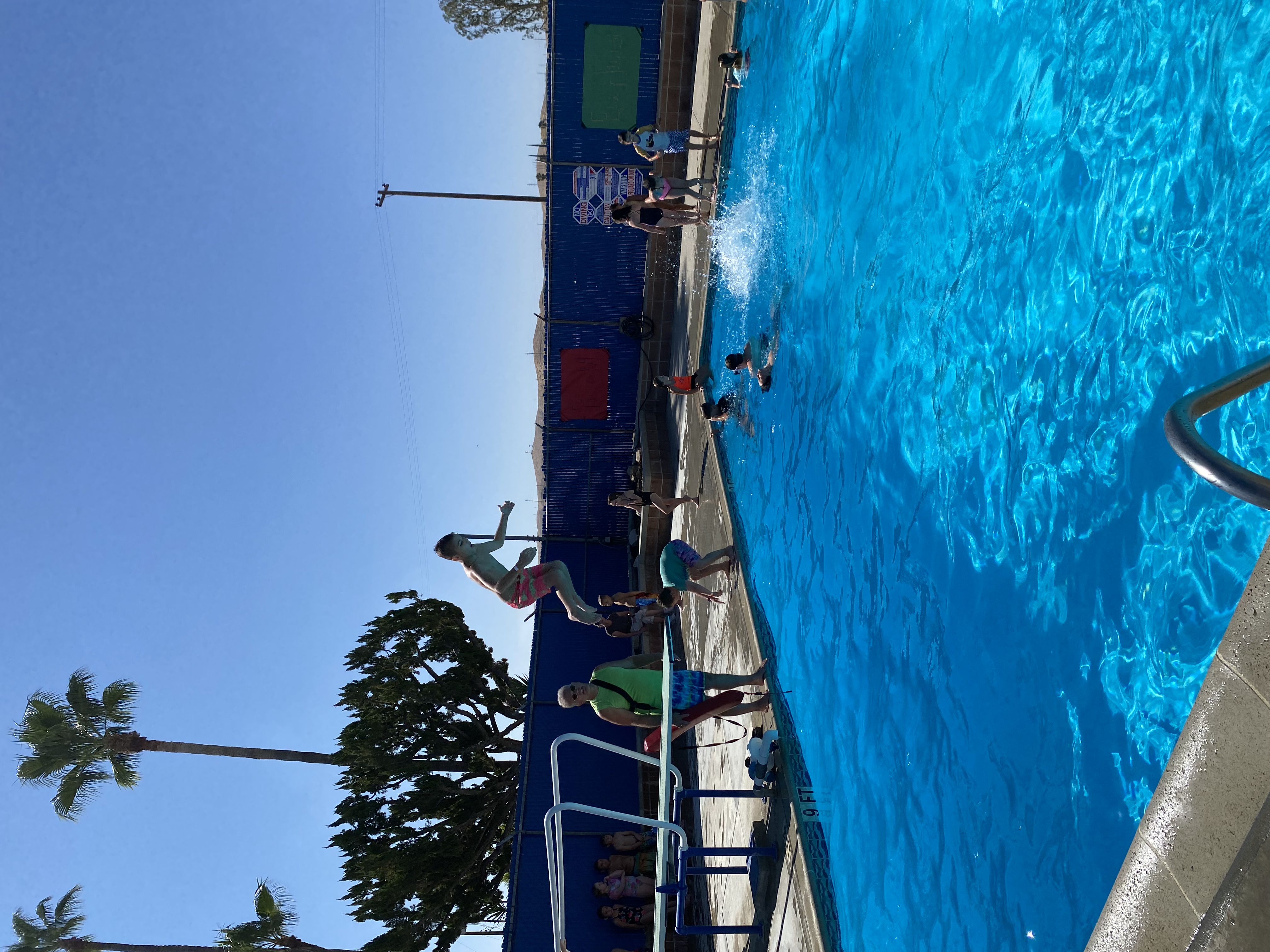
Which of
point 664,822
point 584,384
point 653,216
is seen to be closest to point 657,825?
point 664,822

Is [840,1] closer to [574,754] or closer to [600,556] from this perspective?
[574,754]

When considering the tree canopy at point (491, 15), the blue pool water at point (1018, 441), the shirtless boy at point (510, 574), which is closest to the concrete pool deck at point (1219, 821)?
the blue pool water at point (1018, 441)

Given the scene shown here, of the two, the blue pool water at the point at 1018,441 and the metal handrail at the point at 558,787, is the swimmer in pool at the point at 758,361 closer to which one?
the blue pool water at the point at 1018,441

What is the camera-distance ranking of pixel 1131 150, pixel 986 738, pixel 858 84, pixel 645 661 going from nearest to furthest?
1. pixel 1131 150
2. pixel 986 738
3. pixel 858 84
4. pixel 645 661

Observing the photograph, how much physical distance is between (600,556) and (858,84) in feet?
47.3

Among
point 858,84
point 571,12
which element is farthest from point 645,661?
point 571,12

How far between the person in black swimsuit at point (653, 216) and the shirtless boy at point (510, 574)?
208 inches

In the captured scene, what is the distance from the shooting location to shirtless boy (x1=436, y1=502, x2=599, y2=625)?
396 inches

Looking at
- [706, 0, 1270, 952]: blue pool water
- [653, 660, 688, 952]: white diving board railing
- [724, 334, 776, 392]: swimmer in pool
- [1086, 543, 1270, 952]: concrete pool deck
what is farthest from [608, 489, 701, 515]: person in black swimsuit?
[1086, 543, 1270, 952]: concrete pool deck

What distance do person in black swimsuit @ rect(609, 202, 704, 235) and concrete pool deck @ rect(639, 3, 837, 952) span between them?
496mm

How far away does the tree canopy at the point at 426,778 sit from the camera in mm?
16203

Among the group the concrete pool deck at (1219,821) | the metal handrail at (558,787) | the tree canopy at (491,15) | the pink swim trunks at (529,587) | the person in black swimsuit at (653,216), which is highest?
the tree canopy at (491,15)

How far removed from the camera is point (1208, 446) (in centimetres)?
205

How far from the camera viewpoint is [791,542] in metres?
9.56
